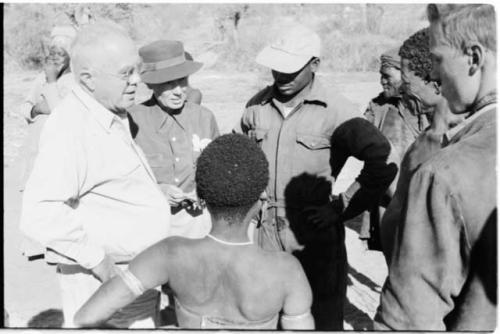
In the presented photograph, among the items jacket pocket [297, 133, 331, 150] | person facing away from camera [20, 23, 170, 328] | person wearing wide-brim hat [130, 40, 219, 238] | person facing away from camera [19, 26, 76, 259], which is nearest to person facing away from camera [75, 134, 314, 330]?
person facing away from camera [20, 23, 170, 328]

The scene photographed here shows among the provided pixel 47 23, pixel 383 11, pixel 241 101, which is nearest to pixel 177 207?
pixel 241 101

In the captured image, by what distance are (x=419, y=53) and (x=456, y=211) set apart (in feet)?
4.22

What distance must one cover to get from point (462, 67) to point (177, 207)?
2.31 meters

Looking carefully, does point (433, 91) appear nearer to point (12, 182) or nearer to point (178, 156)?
point (178, 156)

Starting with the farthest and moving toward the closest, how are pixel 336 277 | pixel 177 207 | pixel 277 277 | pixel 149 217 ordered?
pixel 177 207 → pixel 336 277 → pixel 149 217 → pixel 277 277

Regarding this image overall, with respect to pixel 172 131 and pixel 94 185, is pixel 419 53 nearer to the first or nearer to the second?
pixel 94 185

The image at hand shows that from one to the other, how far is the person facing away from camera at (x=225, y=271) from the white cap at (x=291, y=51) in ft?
A: 3.62

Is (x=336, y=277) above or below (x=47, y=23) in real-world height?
above

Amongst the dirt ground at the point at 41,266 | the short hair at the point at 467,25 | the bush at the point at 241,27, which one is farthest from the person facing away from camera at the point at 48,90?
the bush at the point at 241,27

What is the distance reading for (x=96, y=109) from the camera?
8.87 feet

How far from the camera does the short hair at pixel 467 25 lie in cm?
179

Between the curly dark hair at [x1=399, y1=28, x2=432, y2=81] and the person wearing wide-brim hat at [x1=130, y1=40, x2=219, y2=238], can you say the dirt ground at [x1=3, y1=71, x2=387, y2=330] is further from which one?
the curly dark hair at [x1=399, y1=28, x2=432, y2=81]

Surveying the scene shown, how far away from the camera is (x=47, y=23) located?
1432 centimetres

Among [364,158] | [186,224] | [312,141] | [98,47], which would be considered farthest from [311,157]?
[98,47]
